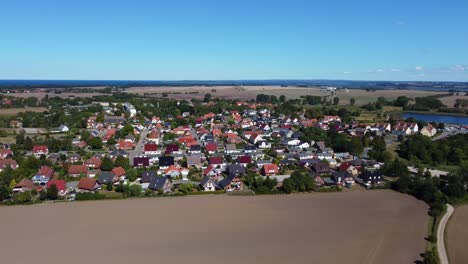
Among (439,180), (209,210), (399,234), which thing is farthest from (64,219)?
(439,180)

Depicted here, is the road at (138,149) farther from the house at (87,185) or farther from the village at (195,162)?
the house at (87,185)

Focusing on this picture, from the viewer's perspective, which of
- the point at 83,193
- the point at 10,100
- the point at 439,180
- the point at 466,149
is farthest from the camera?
the point at 10,100

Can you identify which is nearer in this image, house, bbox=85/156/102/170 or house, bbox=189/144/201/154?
house, bbox=85/156/102/170

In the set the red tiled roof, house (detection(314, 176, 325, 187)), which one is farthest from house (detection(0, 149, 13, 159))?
house (detection(314, 176, 325, 187))

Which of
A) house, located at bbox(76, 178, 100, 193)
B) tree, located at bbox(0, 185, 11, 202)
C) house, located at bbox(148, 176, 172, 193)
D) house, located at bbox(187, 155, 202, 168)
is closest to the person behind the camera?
tree, located at bbox(0, 185, 11, 202)

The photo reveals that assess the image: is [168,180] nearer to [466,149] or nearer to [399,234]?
[399,234]

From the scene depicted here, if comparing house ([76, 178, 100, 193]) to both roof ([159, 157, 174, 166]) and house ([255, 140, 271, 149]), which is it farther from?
house ([255, 140, 271, 149])

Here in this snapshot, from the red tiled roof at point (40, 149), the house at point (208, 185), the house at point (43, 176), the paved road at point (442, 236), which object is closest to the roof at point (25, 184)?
the house at point (43, 176)
